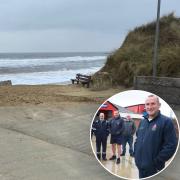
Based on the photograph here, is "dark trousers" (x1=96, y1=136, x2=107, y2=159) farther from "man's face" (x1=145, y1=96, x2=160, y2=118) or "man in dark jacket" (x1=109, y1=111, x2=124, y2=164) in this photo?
"man's face" (x1=145, y1=96, x2=160, y2=118)

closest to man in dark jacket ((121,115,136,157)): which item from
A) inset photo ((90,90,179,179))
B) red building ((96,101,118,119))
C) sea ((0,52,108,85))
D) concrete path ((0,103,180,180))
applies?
inset photo ((90,90,179,179))

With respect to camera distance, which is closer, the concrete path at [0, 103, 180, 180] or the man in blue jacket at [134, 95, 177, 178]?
the man in blue jacket at [134, 95, 177, 178]

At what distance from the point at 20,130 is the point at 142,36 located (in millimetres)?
14744

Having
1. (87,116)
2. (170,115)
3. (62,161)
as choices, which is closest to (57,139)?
(62,161)

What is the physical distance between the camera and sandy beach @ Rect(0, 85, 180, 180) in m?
5.18

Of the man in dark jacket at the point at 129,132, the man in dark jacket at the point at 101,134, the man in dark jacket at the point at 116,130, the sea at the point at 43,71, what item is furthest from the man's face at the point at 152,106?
the sea at the point at 43,71

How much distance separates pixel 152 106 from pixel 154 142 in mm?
433

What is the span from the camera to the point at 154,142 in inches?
175

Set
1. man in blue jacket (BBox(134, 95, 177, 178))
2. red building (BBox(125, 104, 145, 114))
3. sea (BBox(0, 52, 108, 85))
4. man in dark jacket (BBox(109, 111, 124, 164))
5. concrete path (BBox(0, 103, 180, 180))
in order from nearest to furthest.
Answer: man in blue jacket (BBox(134, 95, 177, 178)), red building (BBox(125, 104, 145, 114)), man in dark jacket (BBox(109, 111, 124, 164)), concrete path (BBox(0, 103, 180, 180)), sea (BBox(0, 52, 108, 85))

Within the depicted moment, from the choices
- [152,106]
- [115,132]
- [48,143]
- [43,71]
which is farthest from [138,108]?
[43,71]

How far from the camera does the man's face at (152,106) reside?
4531 millimetres

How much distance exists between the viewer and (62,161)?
567 centimetres

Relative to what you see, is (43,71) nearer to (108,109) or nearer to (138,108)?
(108,109)

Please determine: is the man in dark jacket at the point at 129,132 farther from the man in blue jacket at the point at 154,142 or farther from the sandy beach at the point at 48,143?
the sandy beach at the point at 48,143
